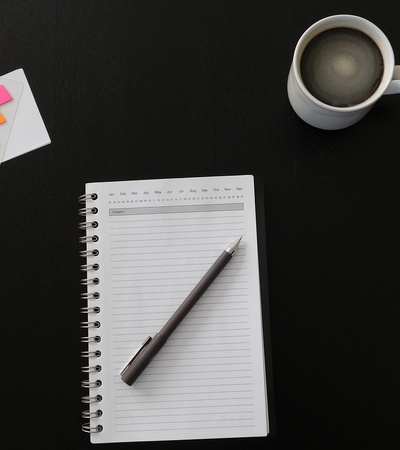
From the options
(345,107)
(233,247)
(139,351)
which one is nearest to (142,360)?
(139,351)

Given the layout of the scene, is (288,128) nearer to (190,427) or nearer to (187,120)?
(187,120)

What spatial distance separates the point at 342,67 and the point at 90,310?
386 mm

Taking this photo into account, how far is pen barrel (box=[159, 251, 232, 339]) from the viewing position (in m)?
0.55

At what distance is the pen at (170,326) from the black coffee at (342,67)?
0.62ft

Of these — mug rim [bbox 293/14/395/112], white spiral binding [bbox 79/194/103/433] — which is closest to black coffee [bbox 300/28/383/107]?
mug rim [bbox 293/14/395/112]

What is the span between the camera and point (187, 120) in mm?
592

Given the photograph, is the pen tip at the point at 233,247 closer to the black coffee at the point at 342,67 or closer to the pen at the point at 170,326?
the pen at the point at 170,326

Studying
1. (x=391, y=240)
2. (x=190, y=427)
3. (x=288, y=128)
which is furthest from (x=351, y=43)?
(x=190, y=427)

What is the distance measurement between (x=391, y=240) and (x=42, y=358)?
0.42 meters

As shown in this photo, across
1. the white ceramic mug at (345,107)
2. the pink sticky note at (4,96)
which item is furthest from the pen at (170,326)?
the pink sticky note at (4,96)

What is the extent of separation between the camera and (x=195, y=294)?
21.9 inches

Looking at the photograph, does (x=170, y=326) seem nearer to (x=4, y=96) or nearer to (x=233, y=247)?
(x=233, y=247)

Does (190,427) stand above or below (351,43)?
below

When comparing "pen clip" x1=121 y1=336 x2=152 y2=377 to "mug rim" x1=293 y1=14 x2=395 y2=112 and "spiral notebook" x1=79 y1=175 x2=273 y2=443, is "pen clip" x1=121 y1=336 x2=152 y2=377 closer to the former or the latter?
"spiral notebook" x1=79 y1=175 x2=273 y2=443
